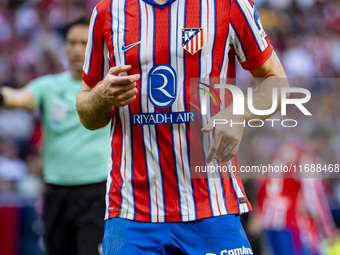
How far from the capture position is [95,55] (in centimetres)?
311

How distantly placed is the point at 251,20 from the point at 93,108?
82cm

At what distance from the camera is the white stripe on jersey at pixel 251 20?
2941 millimetres

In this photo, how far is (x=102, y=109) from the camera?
9.81 feet

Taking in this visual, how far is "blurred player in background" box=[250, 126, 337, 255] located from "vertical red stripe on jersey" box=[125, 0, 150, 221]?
15.1 ft

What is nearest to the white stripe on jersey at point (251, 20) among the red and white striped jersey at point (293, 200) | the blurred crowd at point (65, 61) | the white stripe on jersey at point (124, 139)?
the white stripe on jersey at point (124, 139)

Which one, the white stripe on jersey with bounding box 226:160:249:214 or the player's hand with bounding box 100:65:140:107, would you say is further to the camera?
the white stripe on jersey with bounding box 226:160:249:214

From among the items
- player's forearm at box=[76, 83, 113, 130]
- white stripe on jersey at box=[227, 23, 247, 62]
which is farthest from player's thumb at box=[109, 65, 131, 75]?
white stripe on jersey at box=[227, 23, 247, 62]

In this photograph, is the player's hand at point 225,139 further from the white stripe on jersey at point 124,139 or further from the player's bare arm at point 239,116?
the white stripe on jersey at point 124,139

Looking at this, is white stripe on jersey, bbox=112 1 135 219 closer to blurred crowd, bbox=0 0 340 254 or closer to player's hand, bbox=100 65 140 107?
player's hand, bbox=100 65 140 107

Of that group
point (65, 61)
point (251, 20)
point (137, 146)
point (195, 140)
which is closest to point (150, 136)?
point (137, 146)

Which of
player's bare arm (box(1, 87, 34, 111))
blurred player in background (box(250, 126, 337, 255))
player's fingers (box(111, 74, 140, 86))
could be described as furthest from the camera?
blurred player in background (box(250, 126, 337, 255))

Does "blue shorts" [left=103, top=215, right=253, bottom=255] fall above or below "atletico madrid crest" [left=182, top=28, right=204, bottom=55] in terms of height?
below

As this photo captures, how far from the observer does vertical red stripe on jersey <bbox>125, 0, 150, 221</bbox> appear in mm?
2943

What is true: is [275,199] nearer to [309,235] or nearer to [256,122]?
[309,235]
